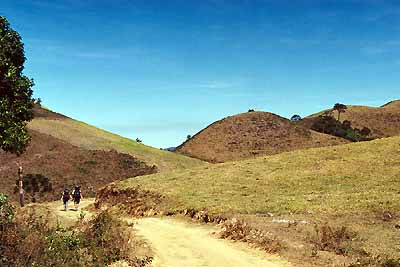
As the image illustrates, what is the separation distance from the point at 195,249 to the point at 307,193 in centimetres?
1446

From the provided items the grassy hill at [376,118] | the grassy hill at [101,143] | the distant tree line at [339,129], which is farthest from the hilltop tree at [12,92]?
the grassy hill at [376,118]

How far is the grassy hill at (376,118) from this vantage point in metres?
137

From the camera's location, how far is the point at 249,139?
348 ft

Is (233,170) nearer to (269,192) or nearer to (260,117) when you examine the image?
(269,192)

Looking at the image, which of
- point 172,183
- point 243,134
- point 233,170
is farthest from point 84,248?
point 243,134

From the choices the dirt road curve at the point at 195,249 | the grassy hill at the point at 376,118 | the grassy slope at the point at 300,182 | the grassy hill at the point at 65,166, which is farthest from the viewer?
the grassy hill at the point at 376,118

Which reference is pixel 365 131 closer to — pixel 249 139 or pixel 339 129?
pixel 339 129

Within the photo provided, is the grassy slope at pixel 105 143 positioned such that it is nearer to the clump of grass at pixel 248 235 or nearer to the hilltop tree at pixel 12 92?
the clump of grass at pixel 248 235

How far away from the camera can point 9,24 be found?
792 inches

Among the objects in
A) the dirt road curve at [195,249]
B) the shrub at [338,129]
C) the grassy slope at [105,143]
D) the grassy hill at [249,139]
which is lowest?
the dirt road curve at [195,249]

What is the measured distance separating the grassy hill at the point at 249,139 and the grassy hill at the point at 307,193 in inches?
1864

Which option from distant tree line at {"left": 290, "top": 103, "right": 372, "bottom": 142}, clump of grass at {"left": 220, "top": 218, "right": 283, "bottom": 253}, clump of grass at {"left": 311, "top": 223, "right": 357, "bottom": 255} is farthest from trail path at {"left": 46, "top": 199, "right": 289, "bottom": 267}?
distant tree line at {"left": 290, "top": 103, "right": 372, "bottom": 142}

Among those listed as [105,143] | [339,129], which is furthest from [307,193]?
[339,129]

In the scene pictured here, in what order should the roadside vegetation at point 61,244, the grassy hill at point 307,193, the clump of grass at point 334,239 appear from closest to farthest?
1. the roadside vegetation at point 61,244
2. the clump of grass at point 334,239
3. the grassy hill at point 307,193
